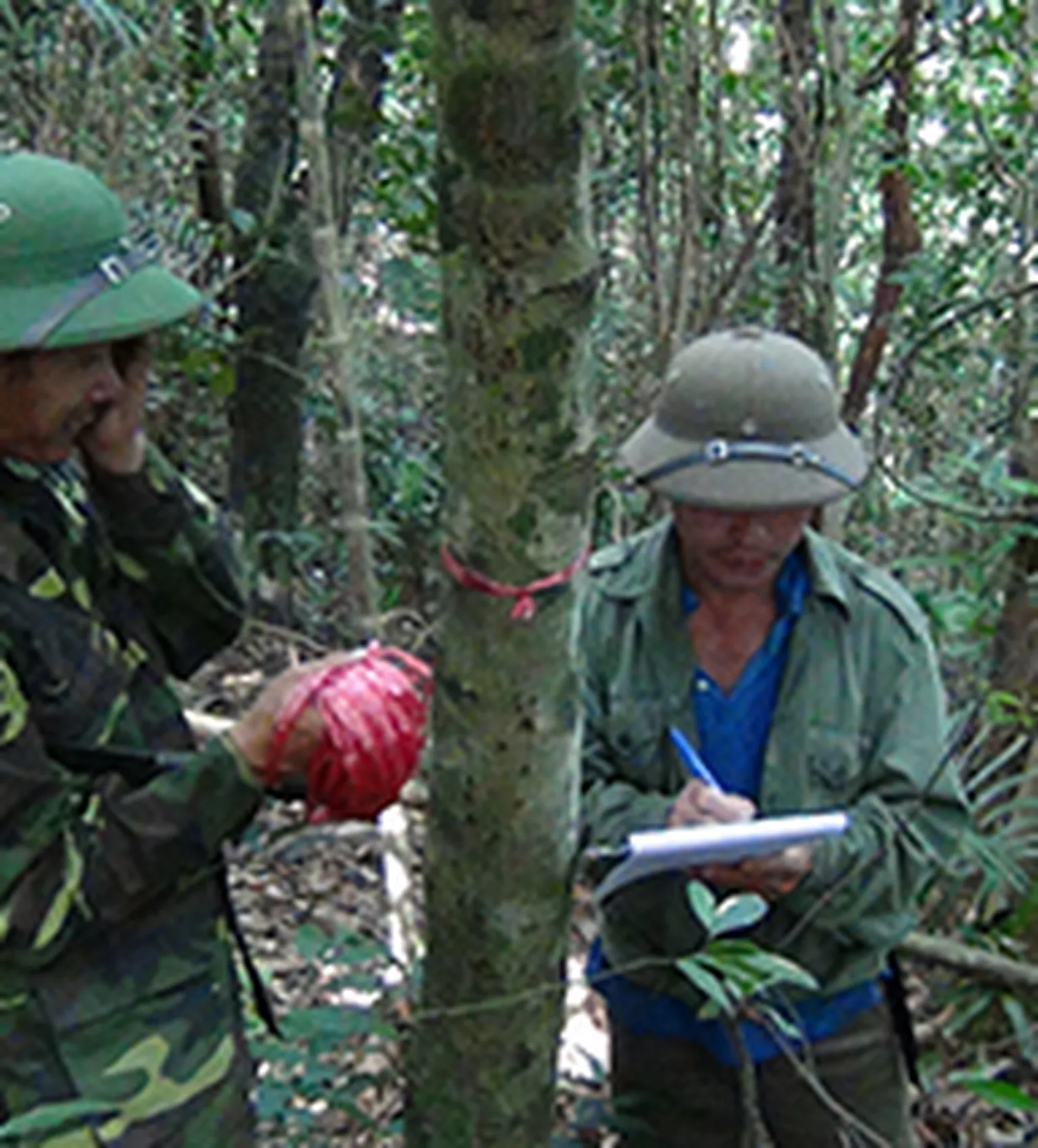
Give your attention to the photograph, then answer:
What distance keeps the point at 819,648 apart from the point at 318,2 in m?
4.17

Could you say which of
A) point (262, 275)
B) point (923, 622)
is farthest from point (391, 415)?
point (923, 622)

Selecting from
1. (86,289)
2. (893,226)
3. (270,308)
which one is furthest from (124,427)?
(270,308)

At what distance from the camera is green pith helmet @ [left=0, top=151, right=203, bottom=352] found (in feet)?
5.25

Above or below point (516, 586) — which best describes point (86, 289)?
above

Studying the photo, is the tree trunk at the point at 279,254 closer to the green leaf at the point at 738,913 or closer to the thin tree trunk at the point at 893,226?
the thin tree trunk at the point at 893,226

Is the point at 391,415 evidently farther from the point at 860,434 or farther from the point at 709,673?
the point at 709,673

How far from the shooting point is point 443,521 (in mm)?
1519

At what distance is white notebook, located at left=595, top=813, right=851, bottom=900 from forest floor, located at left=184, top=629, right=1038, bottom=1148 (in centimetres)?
19

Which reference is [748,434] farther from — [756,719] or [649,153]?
[649,153]

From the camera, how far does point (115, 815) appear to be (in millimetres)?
1637

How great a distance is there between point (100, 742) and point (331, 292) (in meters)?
0.74

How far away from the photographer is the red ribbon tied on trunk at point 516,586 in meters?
1.46

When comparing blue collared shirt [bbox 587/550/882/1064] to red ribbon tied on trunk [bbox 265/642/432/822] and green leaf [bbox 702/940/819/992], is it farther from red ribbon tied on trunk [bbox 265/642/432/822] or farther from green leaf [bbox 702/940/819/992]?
red ribbon tied on trunk [bbox 265/642/432/822]

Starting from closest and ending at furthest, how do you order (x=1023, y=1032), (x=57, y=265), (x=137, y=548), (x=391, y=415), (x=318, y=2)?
1. (x=57, y=265)
2. (x=137, y=548)
3. (x=1023, y=1032)
4. (x=318, y=2)
5. (x=391, y=415)
